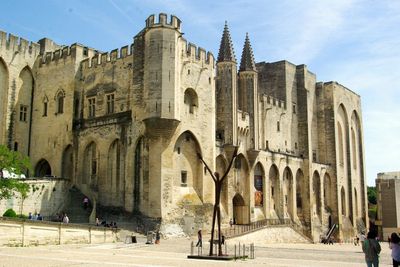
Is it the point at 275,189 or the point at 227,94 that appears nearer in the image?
the point at 227,94

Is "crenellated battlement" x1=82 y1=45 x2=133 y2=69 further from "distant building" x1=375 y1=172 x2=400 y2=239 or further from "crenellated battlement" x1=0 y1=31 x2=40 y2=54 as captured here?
"distant building" x1=375 y1=172 x2=400 y2=239

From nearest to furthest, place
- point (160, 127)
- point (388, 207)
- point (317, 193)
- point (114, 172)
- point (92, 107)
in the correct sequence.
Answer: point (160, 127), point (114, 172), point (92, 107), point (317, 193), point (388, 207)

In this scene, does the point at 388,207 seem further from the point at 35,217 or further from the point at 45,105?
the point at 35,217

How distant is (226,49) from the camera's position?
3894 cm

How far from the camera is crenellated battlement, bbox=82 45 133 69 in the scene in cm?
3584

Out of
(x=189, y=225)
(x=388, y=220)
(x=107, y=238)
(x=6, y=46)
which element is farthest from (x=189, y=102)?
(x=388, y=220)

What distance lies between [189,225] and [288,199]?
1830 centimetres

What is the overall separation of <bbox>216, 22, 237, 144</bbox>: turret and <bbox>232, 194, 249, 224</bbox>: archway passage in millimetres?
5665

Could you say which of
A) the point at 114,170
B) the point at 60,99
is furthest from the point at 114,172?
the point at 60,99

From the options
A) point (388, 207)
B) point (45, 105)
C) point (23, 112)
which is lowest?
point (388, 207)

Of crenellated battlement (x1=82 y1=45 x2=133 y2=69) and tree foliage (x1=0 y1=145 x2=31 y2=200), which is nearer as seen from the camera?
tree foliage (x1=0 y1=145 x2=31 y2=200)

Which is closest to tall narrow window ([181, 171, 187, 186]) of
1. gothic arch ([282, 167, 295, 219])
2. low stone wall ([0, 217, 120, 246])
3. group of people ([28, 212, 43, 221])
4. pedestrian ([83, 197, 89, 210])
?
pedestrian ([83, 197, 89, 210])

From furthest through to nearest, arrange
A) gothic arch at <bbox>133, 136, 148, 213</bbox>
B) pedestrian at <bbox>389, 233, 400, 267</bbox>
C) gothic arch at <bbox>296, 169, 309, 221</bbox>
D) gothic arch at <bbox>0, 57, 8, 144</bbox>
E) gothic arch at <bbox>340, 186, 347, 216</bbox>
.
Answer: gothic arch at <bbox>340, 186, 347, 216</bbox>, gothic arch at <bbox>296, 169, 309, 221</bbox>, gothic arch at <bbox>0, 57, 8, 144</bbox>, gothic arch at <bbox>133, 136, 148, 213</bbox>, pedestrian at <bbox>389, 233, 400, 267</bbox>

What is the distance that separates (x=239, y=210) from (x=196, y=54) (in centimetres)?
1410
